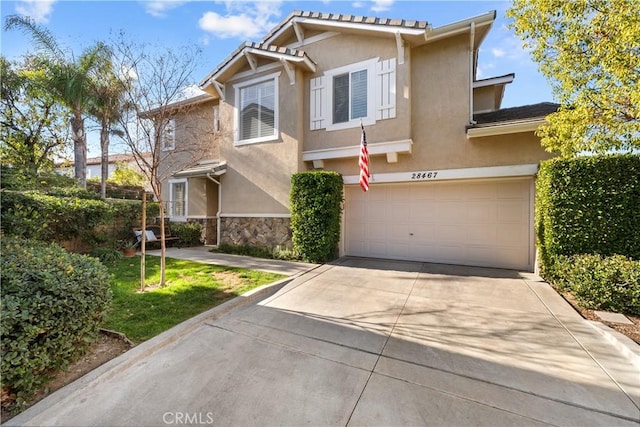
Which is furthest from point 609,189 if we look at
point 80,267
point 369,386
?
point 80,267

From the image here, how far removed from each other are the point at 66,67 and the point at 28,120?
634 cm

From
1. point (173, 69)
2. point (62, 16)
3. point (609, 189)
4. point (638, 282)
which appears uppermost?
point (62, 16)

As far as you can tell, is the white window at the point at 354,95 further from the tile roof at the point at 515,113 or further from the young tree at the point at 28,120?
the young tree at the point at 28,120

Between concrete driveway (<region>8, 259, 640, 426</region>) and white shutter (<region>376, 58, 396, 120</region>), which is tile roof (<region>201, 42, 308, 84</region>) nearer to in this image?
white shutter (<region>376, 58, 396, 120</region>)

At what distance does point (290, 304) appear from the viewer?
5.17 m

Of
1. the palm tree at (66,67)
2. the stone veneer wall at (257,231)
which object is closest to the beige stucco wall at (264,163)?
the stone veneer wall at (257,231)

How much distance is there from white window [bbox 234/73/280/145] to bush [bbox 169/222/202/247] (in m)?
4.48

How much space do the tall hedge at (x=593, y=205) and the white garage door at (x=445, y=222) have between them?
5.89 feet

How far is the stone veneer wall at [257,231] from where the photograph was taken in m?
9.62

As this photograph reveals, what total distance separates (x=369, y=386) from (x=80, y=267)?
368cm

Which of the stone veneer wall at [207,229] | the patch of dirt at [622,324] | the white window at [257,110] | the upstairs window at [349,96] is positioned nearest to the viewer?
the patch of dirt at [622,324]

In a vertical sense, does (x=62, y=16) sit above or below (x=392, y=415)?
above

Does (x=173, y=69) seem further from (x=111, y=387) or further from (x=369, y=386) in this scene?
(x=369, y=386)

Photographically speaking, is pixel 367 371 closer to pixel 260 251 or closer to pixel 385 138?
pixel 385 138
